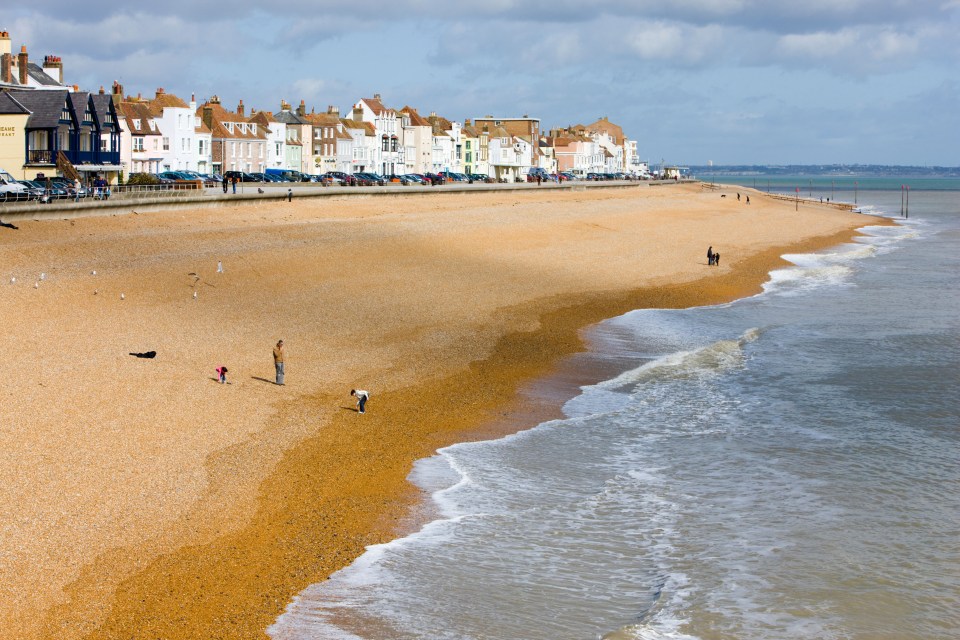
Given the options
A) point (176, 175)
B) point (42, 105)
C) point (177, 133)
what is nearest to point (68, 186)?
point (42, 105)

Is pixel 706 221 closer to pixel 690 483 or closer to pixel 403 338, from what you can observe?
pixel 403 338

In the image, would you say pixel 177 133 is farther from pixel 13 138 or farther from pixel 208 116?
pixel 13 138

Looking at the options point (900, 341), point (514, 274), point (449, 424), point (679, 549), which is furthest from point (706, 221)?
point (679, 549)

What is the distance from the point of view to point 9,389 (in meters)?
18.6

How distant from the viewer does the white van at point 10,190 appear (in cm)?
3896

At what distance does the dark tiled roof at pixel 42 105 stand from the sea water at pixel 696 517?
36492 millimetres

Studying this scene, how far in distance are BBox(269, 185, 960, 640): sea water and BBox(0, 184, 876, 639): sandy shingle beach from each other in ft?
3.54

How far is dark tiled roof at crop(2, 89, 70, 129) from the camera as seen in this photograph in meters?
54.2

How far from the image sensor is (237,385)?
69.0ft

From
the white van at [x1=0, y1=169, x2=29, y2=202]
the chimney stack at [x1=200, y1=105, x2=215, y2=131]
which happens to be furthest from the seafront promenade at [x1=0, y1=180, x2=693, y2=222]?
the chimney stack at [x1=200, y1=105, x2=215, y2=131]

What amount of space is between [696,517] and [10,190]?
32893 millimetres

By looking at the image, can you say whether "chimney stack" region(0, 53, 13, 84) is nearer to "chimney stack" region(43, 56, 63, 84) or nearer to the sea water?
"chimney stack" region(43, 56, 63, 84)

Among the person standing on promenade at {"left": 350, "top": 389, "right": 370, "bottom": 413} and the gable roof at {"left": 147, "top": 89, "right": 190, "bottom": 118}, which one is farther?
the gable roof at {"left": 147, "top": 89, "right": 190, "bottom": 118}

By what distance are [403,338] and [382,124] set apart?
9213cm
